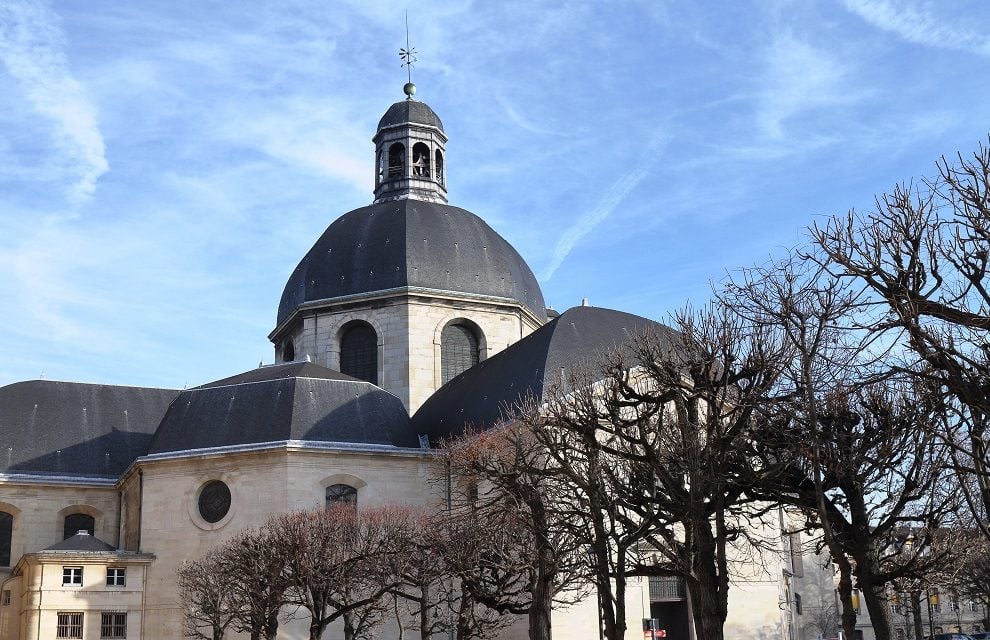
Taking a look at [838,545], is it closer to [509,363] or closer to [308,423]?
[509,363]

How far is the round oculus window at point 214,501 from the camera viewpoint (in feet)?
106

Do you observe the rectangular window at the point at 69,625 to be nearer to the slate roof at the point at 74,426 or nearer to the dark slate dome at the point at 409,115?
the slate roof at the point at 74,426

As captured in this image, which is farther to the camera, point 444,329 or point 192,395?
point 444,329

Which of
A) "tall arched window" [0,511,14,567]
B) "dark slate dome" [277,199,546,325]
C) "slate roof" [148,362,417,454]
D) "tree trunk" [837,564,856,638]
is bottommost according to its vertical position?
"tree trunk" [837,564,856,638]

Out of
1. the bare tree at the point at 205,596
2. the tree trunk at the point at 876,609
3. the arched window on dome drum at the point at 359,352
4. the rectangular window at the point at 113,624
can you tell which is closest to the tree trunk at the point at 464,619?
the bare tree at the point at 205,596

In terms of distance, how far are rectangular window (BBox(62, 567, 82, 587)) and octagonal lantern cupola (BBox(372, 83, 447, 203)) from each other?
19261 millimetres

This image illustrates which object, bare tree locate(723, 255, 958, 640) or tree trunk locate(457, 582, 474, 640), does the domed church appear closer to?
tree trunk locate(457, 582, 474, 640)

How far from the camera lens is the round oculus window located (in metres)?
32.3

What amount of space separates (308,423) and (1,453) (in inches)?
482

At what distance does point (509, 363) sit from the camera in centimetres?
3294

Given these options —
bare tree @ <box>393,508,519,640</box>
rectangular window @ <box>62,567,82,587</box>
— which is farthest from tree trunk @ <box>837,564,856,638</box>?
rectangular window @ <box>62,567,82,587</box>

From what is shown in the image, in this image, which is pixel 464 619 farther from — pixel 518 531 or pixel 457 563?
pixel 518 531

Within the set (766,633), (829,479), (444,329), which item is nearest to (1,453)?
(444,329)

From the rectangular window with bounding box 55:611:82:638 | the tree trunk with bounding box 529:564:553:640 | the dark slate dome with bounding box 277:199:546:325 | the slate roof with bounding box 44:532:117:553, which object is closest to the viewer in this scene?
the tree trunk with bounding box 529:564:553:640
